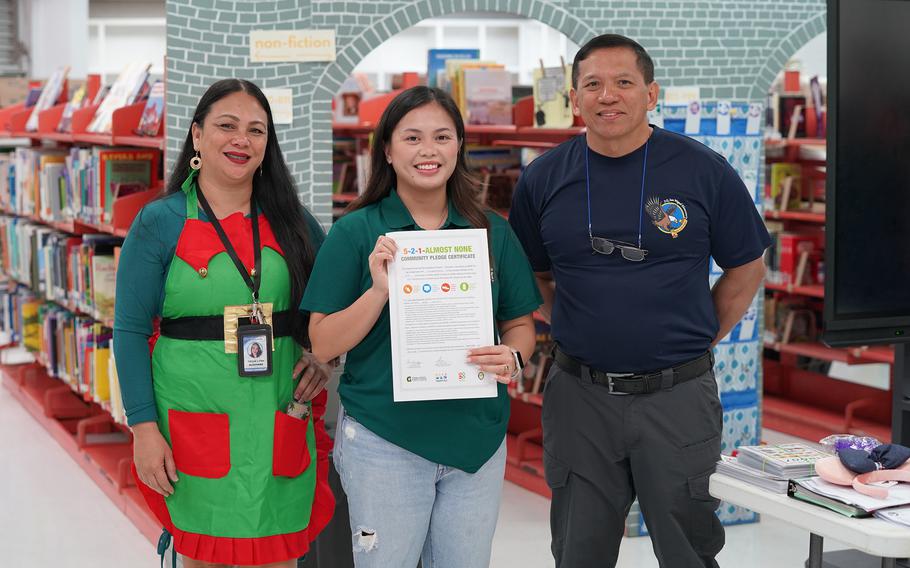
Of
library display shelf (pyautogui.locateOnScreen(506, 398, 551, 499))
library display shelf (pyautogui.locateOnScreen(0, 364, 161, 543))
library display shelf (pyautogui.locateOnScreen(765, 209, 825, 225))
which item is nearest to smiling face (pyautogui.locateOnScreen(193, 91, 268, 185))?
library display shelf (pyautogui.locateOnScreen(0, 364, 161, 543))

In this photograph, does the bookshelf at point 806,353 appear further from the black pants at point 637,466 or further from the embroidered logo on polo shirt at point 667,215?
the embroidered logo on polo shirt at point 667,215

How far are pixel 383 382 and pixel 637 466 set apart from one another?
835 millimetres

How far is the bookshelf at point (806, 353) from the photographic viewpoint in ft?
23.6

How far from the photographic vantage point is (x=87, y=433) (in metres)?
6.89

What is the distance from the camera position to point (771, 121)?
8.04 meters

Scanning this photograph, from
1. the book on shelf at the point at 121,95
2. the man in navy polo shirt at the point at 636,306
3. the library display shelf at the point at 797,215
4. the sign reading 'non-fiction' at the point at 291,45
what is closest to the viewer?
the man in navy polo shirt at the point at 636,306

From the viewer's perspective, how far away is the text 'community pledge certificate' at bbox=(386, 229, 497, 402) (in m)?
2.60

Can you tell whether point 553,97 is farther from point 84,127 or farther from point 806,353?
point 806,353

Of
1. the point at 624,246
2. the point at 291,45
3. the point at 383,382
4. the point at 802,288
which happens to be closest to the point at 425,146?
the point at 383,382

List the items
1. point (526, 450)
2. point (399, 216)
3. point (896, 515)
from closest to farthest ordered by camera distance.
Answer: point (896, 515)
point (399, 216)
point (526, 450)

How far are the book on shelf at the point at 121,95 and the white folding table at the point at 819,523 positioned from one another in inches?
162

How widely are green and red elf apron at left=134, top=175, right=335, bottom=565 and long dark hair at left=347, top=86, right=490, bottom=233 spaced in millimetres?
411

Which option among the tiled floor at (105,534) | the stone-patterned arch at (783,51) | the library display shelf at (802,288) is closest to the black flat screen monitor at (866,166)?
the tiled floor at (105,534)

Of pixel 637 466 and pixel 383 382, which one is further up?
pixel 383 382
